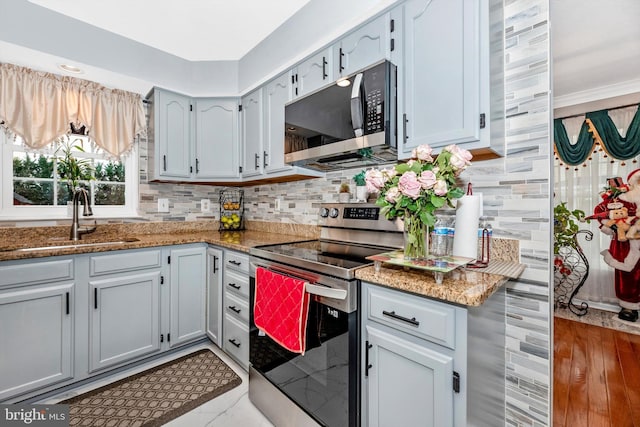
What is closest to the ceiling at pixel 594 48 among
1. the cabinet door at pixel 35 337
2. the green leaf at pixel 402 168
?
the green leaf at pixel 402 168

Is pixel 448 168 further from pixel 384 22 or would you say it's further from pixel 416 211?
pixel 384 22

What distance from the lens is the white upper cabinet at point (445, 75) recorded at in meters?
1.20

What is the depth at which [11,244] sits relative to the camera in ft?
6.47

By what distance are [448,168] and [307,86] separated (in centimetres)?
129

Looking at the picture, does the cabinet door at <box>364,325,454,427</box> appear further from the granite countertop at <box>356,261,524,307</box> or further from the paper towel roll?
the paper towel roll

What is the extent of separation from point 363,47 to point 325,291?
1.36 metres

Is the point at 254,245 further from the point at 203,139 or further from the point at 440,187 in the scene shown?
the point at 203,139

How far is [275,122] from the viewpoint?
227 centimetres

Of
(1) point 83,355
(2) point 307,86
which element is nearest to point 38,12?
(2) point 307,86

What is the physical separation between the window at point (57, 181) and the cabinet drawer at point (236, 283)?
1.28 m

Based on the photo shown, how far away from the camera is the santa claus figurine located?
2.86m

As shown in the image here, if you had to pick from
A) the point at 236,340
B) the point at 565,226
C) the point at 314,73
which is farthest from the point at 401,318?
the point at 565,226

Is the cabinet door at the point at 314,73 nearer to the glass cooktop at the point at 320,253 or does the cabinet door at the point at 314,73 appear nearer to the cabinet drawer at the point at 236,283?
the glass cooktop at the point at 320,253

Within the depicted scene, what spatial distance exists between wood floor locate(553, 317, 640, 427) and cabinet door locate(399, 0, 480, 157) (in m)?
1.73
